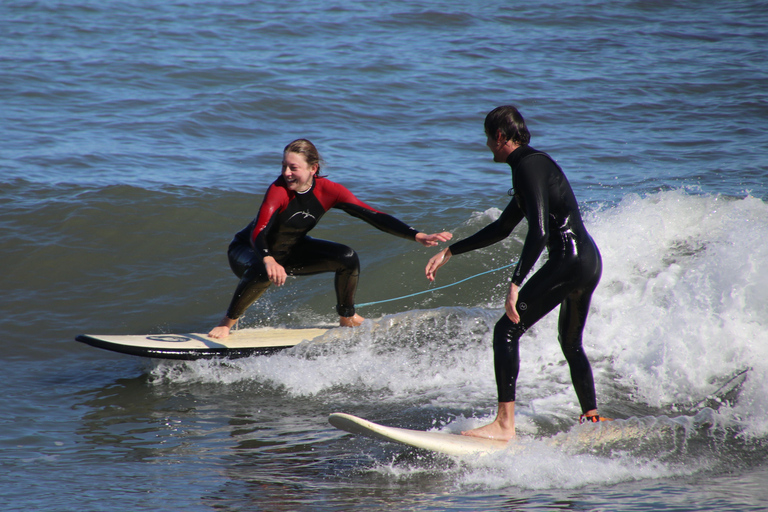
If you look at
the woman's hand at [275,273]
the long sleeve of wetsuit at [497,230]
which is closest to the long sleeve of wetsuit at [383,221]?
the woman's hand at [275,273]

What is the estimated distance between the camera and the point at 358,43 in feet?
65.4

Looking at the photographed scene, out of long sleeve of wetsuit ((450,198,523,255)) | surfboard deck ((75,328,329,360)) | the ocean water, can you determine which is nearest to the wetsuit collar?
long sleeve of wetsuit ((450,198,523,255))

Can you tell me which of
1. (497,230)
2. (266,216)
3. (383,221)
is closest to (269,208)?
(266,216)

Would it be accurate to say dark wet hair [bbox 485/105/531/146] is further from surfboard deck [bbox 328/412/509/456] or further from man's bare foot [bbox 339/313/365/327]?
man's bare foot [bbox 339/313/365/327]

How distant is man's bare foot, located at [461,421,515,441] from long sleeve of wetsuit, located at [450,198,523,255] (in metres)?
1.04

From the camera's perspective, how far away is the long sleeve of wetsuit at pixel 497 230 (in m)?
4.25

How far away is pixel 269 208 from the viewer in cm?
539

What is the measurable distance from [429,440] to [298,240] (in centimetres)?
242

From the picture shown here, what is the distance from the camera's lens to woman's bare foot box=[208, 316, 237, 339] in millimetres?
5957

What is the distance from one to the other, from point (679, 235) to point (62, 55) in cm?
1563

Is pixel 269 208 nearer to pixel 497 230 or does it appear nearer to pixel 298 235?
pixel 298 235

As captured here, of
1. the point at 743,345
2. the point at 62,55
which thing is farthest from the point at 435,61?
the point at 743,345

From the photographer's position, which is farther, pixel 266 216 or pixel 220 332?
pixel 220 332

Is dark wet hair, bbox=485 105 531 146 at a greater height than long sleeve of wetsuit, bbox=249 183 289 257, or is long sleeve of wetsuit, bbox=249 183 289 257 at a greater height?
dark wet hair, bbox=485 105 531 146
